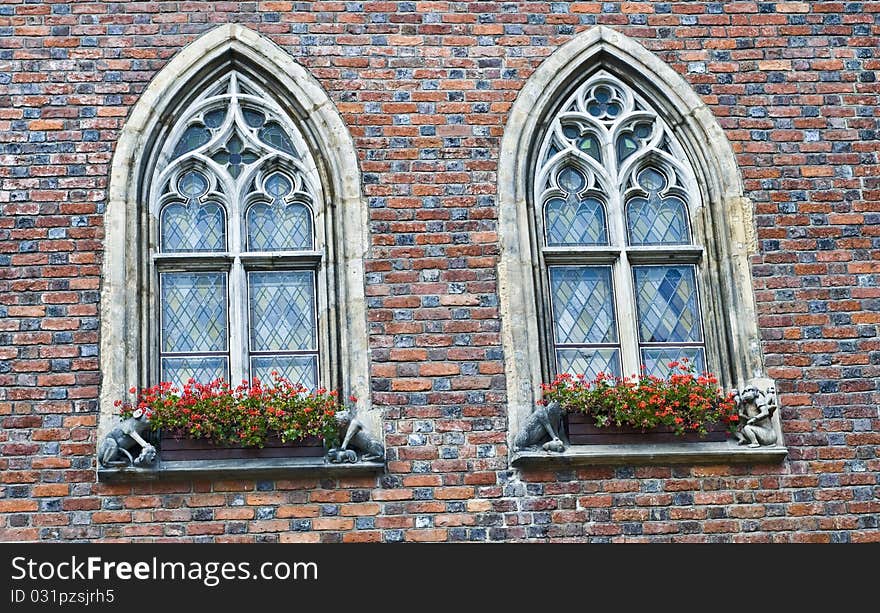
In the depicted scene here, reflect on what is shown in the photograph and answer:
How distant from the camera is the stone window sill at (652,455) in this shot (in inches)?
339

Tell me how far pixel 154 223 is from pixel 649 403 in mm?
3211

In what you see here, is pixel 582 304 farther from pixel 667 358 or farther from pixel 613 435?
pixel 613 435

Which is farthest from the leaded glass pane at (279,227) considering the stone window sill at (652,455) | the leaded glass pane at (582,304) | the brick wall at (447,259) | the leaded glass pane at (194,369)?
the stone window sill at (652,455)

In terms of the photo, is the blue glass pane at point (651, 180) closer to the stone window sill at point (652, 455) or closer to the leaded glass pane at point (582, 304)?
the leaded glass pane at point (582, 304)

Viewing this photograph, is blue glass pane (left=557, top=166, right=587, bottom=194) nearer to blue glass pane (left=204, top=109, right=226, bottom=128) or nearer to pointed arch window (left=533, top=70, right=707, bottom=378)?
pointed arch window (left=533, top=70, right=707, bottom=378)

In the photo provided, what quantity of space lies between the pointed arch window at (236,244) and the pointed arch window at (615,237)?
1477 millimetres

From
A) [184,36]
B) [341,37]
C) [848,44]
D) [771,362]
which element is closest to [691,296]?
[771,362]

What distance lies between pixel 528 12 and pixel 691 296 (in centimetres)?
216

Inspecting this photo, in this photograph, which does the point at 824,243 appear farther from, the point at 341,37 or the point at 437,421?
the point at 341,37

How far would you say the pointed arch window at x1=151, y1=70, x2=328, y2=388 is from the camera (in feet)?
29.8

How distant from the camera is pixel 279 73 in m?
9.55

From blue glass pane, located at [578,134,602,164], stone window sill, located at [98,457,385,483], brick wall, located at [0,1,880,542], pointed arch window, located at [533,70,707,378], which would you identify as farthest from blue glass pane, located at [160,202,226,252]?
blue glass pane, located at [578,134,602,164]

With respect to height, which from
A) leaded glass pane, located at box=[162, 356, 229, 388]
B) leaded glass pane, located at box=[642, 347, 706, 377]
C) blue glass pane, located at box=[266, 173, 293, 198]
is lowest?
leaded glass pane, located at box=[642, 347, 706, 377]

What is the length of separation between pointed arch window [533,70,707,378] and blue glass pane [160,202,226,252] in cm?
199
